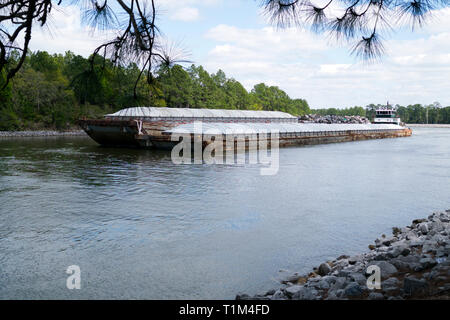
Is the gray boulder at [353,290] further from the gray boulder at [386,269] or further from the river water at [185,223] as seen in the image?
the river water at [185,223]

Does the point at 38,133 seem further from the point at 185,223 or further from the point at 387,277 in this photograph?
the point at 387,277

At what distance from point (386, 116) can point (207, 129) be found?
5009 centimetres

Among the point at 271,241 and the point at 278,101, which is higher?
the point at 278,101

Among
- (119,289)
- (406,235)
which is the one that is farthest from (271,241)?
(119,289)

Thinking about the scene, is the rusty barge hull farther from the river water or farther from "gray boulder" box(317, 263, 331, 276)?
"gray boulder" box(317, 263, 331, 276)

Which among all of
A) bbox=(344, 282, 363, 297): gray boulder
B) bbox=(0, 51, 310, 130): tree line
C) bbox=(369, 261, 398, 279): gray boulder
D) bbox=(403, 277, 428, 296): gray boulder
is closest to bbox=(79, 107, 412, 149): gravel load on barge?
bbox=(0, 51, 310, 130): tree line

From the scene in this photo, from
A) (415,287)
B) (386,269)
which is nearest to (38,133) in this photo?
(386,269)

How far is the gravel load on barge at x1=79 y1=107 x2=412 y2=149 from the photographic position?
108 feet

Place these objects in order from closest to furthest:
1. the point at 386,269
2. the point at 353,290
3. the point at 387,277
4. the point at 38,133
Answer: the point at 353,290 → the point at 387,277 → the point at 386,269 → the point at 38,133

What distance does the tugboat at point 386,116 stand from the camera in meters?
71.6

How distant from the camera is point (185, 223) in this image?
10.8m

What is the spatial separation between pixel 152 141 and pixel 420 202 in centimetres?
2292

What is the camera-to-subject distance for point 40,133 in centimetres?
5806
